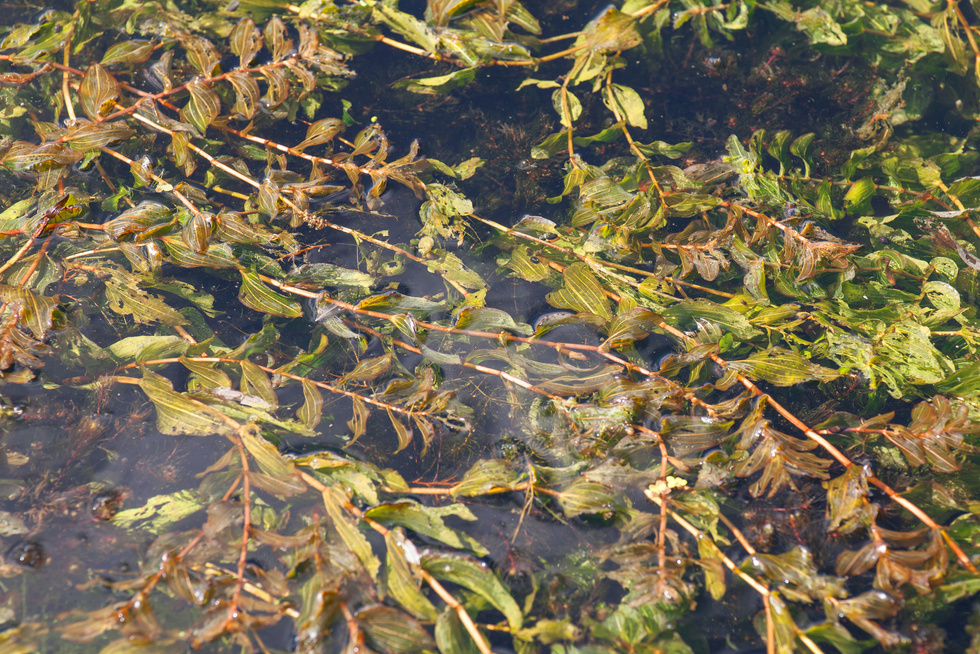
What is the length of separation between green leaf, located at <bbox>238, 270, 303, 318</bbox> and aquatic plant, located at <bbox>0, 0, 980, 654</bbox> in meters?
0.02

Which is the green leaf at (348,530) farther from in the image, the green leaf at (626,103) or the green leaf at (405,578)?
the green leaf at (626,103)

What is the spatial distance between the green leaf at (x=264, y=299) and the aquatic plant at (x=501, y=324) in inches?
0.8

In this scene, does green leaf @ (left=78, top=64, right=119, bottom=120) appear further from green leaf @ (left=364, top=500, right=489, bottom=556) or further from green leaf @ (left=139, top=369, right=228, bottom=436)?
green leaf @ (left=364, top=500, right=489, bottom=556)

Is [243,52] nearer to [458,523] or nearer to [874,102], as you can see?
[458,523]

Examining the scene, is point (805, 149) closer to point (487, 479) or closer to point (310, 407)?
point (487, 479)

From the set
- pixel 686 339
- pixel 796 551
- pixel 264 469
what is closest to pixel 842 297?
pixel 686 339

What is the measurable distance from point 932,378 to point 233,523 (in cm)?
279

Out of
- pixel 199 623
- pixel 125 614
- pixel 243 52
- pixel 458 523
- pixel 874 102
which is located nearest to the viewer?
pixel 125 614

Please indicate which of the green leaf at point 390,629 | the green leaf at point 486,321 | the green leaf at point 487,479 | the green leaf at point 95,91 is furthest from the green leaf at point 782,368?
the green leaf at point 95,91

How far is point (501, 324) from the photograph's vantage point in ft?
7.68

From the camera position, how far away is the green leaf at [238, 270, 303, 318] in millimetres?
2404

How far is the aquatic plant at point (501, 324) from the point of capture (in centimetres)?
192

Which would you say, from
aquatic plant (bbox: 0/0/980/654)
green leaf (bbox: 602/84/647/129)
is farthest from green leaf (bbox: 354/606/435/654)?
green leaf (bbox: 602/84/647/129)

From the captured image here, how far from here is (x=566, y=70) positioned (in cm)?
334
